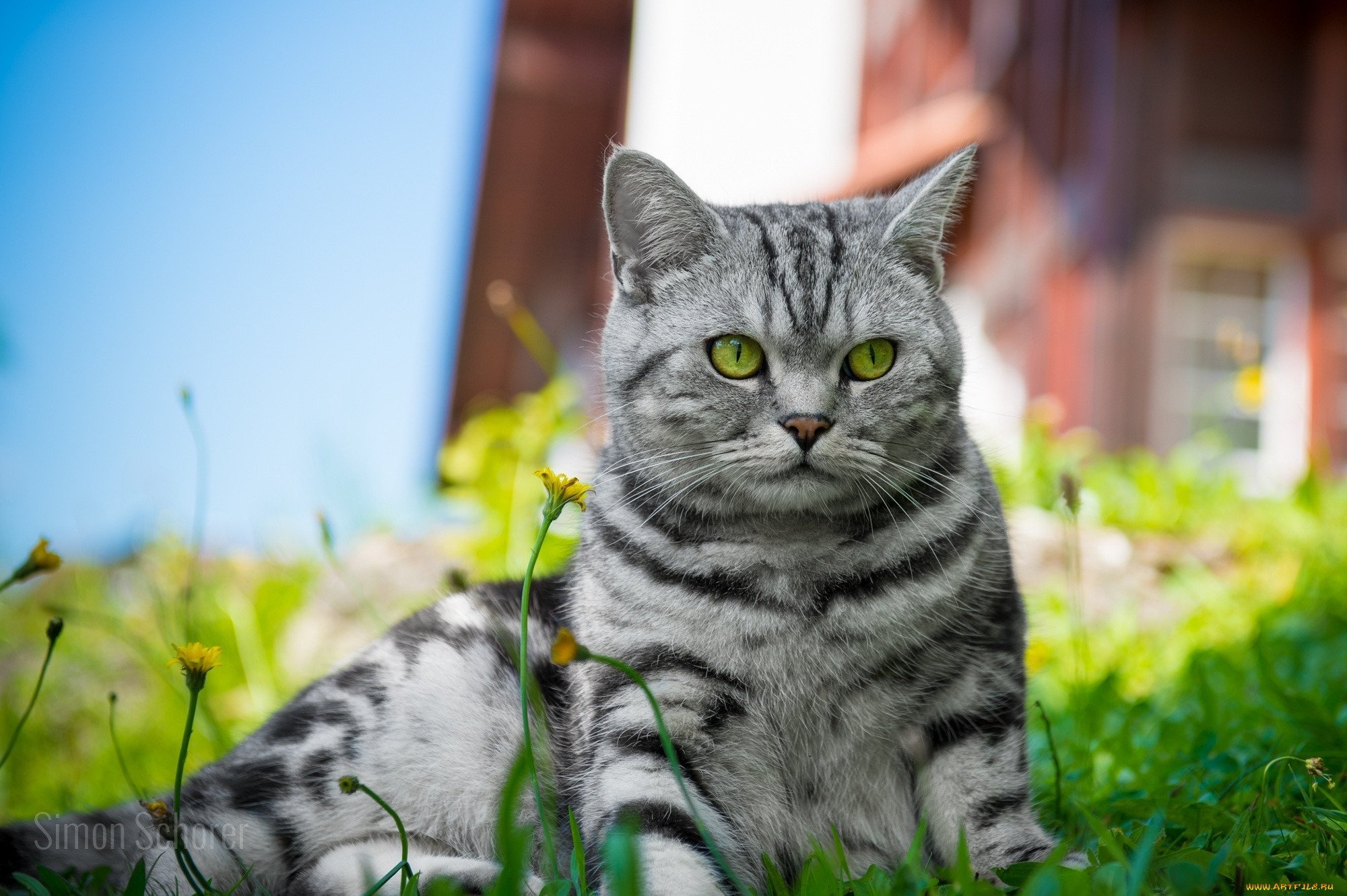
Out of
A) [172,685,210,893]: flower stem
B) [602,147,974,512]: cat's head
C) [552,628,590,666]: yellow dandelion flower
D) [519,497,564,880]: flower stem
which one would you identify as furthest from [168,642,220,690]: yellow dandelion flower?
[602,147,974,512]: cat's head

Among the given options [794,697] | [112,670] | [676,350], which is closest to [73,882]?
[794,697]

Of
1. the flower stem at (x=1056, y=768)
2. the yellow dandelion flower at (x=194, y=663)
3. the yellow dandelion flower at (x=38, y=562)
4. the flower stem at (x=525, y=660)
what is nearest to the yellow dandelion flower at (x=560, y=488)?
the flower stem at (x=525, y=660)

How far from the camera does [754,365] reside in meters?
1.79

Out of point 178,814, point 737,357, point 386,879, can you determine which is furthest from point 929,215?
point 178,814

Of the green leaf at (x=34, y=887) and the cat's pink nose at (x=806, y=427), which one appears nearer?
the green leaf at (x=34, y=887)

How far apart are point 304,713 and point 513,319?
7.30 feet

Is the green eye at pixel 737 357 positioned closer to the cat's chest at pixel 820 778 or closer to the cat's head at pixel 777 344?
the cat's head at pixel 777 344

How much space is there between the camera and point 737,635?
66.7 inches

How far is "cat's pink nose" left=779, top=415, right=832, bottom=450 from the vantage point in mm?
1675

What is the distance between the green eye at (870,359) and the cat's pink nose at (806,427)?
16 cm

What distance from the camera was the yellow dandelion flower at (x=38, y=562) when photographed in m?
1.51

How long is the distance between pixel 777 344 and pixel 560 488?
1.87 feet

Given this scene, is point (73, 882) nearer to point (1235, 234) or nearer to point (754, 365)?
point (754, 365)

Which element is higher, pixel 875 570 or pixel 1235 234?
pixel 1235 234
